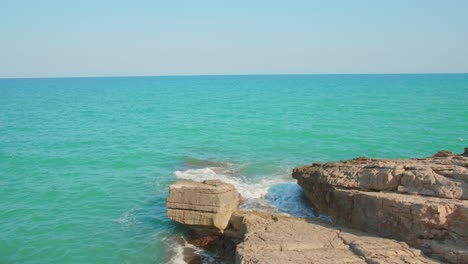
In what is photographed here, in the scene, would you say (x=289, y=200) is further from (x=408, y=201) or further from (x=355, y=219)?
(x=408, y=201)

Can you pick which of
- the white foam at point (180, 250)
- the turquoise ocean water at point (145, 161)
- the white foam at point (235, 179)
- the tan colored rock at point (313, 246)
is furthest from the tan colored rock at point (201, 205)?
the white foam at point (235, 179)

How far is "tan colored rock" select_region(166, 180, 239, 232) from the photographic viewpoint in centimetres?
1581

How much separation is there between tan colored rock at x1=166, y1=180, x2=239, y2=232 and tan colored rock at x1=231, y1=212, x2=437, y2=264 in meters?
1.60

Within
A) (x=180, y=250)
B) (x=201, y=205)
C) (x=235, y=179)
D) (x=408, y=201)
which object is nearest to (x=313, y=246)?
(x=408, y=201)

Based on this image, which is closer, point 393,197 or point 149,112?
point 393,197

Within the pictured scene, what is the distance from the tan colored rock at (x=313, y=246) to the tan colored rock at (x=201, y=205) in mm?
1596

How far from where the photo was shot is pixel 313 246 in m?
12.5

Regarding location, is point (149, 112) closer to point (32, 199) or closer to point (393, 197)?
point (32, 199)

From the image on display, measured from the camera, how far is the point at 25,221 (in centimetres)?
1886

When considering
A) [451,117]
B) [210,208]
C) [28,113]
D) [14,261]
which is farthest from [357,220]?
[28,113]

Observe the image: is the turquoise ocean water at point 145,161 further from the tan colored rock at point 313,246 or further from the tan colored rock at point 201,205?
the tan colored rock at point 313,246

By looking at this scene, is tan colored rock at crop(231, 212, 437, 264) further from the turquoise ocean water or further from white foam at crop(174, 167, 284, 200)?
white foam at crop(174, 167, 284, 200)

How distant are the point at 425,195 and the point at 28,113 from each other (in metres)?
62.2

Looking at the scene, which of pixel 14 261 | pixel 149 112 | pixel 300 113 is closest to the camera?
pixel 14 261
